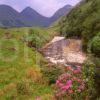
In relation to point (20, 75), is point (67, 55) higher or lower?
higher

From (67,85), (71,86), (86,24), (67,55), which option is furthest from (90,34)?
(71,86)

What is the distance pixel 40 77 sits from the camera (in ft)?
88.5

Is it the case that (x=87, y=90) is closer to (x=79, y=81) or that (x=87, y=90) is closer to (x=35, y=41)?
(x=79, y=81)

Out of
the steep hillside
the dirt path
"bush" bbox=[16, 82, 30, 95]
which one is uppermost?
the steep hillside

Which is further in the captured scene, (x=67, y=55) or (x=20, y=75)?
(x=67, y=55)

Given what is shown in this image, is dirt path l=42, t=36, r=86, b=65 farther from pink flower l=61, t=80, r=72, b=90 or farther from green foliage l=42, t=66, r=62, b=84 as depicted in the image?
pink flower l=61, t=80, r=72, b=90

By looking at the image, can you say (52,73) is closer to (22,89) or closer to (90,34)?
(22,89)

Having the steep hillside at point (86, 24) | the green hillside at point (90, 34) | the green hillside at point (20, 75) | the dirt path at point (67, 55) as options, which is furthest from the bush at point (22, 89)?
the steep hillside at point (86, 24)

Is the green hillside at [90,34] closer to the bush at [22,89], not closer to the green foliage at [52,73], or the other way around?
the green foliage at [52,73]

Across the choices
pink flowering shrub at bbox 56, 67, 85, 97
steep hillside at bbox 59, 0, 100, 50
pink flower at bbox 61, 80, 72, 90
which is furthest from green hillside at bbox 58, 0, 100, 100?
pink flower at bbox 61, 80, 72, 90

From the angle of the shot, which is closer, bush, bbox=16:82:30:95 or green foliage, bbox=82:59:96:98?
green foliage, bbox=82:59:96:98

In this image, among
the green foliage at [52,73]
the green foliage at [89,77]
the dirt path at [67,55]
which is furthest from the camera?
the dirt path at [67,55]

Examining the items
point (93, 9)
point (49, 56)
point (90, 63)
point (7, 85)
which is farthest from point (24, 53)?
point (93, 9)

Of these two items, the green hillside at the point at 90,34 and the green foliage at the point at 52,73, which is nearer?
the green hillside at the point at 90,34
